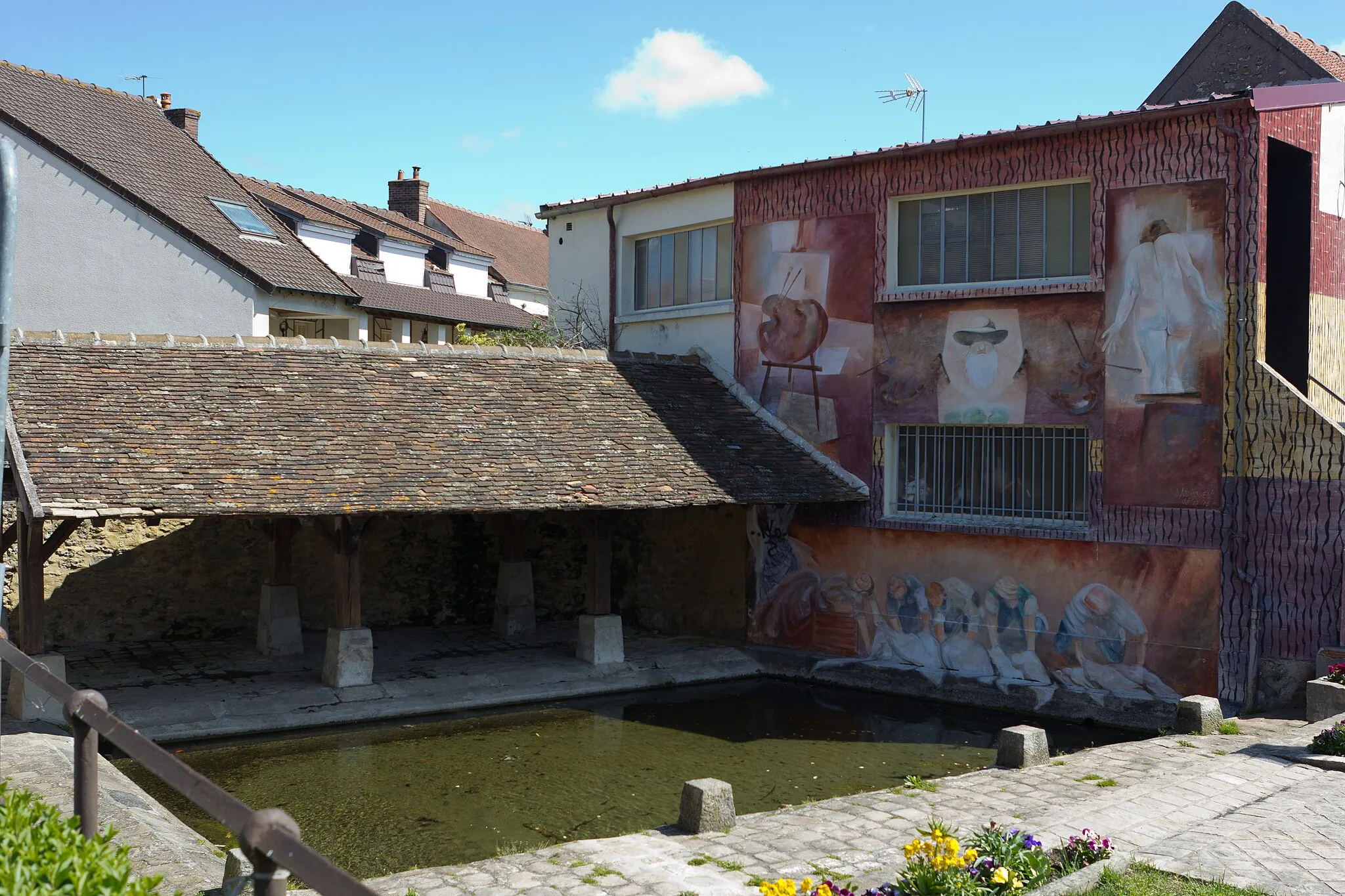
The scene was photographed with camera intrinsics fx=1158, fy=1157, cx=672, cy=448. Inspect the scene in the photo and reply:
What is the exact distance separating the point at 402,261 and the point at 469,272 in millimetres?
3157

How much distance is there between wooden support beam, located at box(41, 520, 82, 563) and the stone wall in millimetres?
2426

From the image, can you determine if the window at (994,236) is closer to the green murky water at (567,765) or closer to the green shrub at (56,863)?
the green murky water at (567,765)

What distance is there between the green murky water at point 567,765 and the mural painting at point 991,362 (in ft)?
11.5

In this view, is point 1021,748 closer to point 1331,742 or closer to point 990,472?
point 1331,742

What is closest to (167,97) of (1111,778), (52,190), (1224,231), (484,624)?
(52,190)

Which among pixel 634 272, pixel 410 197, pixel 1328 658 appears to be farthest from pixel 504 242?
pixel 1328 658

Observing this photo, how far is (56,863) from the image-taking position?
12.1 feet

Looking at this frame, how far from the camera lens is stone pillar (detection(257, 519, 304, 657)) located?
14.8 meters

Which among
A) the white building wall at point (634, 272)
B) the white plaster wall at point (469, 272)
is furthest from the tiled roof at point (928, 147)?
the white plaster wall at point (469, 272)

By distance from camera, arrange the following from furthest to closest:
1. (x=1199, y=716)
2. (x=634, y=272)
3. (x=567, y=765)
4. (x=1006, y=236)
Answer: (x=634, y=272), (x=1006, y=236), (x=567, y=765), (x=1199, y=716)

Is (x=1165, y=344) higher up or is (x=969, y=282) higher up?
(x=969, y=282)

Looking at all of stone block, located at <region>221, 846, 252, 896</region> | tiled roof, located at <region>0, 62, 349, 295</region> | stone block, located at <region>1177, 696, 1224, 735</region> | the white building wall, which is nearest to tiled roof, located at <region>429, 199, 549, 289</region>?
tiled roof, located at <region>0, 62, 349, 295</region>

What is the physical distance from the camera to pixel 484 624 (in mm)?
17766

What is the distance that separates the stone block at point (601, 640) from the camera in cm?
1465
